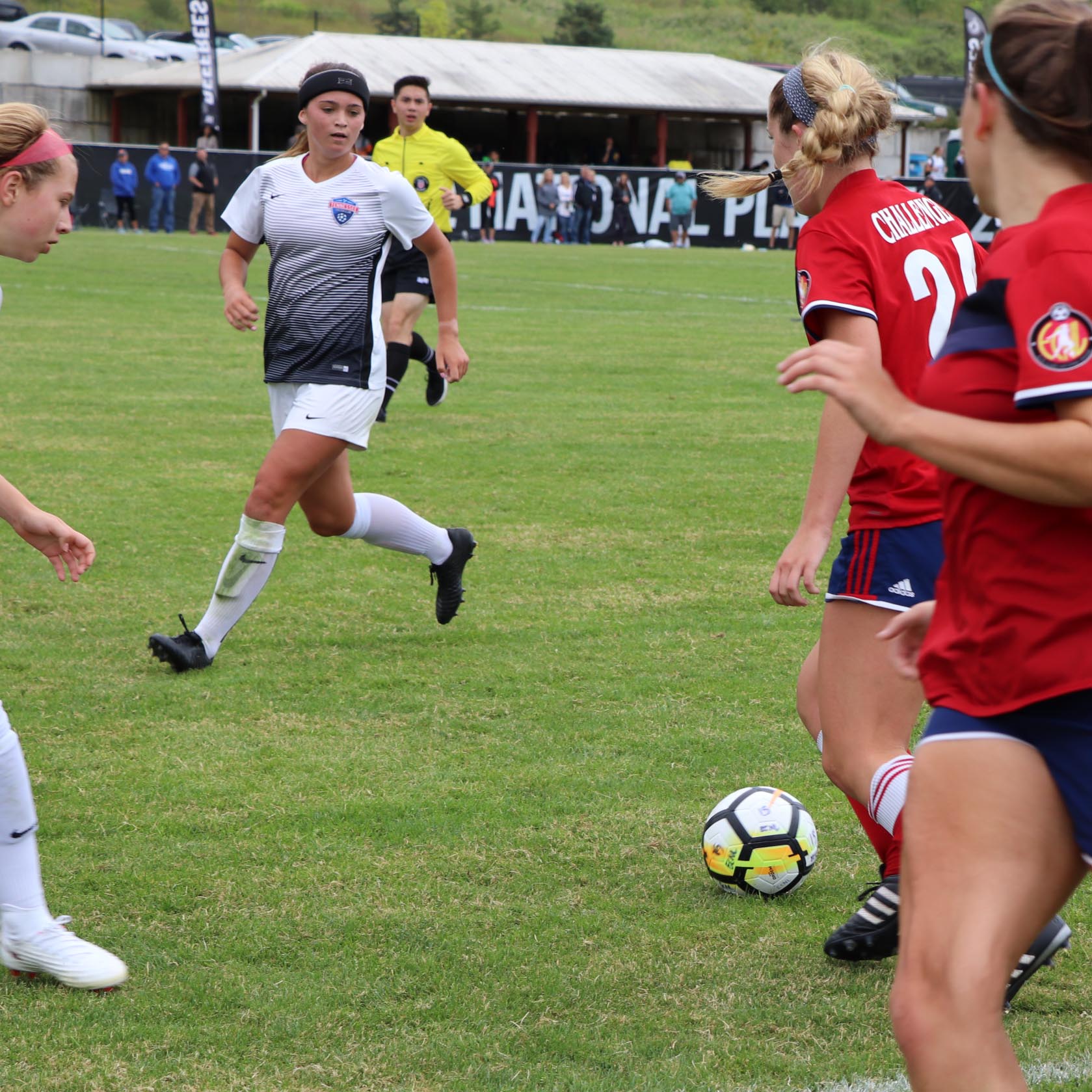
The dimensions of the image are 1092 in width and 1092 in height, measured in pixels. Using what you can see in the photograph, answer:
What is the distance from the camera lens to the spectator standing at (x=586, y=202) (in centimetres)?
3600

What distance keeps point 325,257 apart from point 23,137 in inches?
97.5

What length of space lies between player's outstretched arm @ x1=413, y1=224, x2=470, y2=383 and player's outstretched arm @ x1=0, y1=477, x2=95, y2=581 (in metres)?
2.63

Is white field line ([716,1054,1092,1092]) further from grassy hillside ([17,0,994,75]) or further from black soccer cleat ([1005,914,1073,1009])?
grassy hillside ([17,0,994,75])

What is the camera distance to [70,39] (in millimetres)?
50469

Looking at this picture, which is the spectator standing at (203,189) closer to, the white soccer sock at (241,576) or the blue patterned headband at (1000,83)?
the white soccer sock at (241,576)

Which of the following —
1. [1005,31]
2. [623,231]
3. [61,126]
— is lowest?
[623,231]

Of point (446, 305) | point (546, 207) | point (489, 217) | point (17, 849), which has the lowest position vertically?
point (489, 217)

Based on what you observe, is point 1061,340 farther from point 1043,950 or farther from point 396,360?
point 396,360

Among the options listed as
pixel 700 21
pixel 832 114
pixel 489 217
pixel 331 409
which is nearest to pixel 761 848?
pixel 832 114

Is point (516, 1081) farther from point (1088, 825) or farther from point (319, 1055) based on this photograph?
point (1088, 825)

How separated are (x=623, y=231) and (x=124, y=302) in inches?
826

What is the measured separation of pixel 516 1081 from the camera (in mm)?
2824

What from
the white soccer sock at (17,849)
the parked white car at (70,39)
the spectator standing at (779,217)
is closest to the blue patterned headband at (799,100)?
the white soccer sock at (17,849)

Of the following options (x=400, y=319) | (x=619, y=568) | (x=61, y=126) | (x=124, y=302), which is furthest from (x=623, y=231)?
(x=61, y=126)
